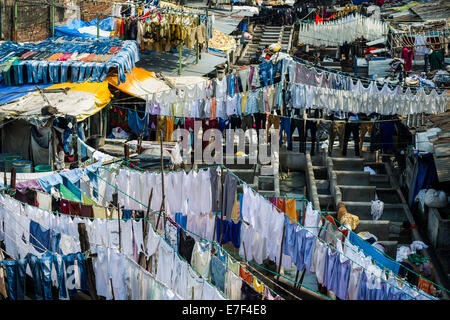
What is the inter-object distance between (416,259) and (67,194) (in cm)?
1018

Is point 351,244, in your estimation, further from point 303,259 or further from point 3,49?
point 3,49

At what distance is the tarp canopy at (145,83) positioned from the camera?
93.1 ft

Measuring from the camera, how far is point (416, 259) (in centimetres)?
2133

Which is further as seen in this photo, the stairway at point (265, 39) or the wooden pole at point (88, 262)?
the stairway at point (265, 39)

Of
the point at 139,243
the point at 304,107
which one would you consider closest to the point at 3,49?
the point at 304,107

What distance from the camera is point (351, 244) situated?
18594mm

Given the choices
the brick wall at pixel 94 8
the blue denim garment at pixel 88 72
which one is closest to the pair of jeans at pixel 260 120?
the blue denim garment at pixel 88 72

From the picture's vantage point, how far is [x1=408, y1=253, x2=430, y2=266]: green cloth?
69.5 feet

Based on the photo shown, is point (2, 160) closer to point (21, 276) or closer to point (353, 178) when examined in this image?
point (21, 276)

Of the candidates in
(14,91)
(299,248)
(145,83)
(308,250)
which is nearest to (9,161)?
(14,91)

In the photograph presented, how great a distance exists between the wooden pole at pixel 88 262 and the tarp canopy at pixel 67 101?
7734mm

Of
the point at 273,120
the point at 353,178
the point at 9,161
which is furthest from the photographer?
the point at 353,178

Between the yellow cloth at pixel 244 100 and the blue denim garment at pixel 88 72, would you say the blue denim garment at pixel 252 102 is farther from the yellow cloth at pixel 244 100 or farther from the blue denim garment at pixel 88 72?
the blue denim garment at pixel 88 72

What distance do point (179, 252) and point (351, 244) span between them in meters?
4.37
